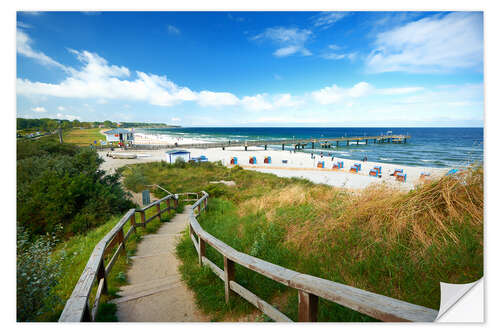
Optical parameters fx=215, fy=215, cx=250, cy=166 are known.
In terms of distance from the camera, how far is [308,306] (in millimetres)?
1213

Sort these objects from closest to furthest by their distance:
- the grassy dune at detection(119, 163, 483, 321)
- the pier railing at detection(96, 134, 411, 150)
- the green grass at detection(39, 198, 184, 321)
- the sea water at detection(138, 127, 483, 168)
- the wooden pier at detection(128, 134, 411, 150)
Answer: the grassy dune at detection(119, 163, 483, 321), the green grass at detection(39, 198, 184, 321), the sea water at detection(138, 127, 483, 168), the pier railing at detection(96, 134, 411, 150), the wooden pier at detection(128, 134, 411, 150)

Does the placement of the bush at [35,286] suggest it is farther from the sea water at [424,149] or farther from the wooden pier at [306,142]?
the wooden pier at [306,142]

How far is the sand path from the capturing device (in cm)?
185

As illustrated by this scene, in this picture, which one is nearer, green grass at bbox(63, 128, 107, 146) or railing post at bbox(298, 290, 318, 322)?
railing post at bbox(298, 290, 318, 322)

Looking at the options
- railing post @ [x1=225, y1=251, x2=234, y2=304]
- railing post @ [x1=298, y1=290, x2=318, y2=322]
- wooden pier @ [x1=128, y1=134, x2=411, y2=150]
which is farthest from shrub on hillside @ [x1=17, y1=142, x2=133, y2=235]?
wooden pier @ [x1=128, y1=134, x2=411, y2=150]

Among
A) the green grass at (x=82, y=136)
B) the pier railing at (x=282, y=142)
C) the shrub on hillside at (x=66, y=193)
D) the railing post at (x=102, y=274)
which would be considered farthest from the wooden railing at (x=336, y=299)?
the pier railing at (x=282, y=142)

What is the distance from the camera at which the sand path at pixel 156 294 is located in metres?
1.85

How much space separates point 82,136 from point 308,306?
5.96m

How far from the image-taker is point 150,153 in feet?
40.9

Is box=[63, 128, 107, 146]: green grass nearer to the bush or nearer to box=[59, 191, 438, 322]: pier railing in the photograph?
the bush

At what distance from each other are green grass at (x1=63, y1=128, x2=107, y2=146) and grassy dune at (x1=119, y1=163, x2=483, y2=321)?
3579 mm

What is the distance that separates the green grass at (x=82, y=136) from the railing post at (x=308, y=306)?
521cm

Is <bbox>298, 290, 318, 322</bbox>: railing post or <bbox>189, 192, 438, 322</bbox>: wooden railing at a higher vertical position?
<bbox>189, 192, 438, 322</bbox>: wooden railing
